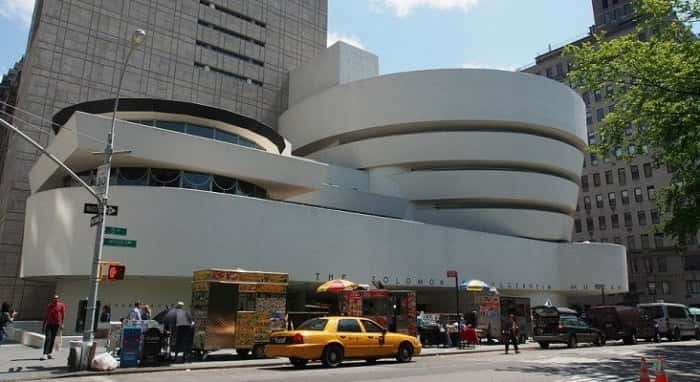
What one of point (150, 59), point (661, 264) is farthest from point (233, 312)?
point (661, 264)

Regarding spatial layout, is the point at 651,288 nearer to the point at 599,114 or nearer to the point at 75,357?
the point at 599,114

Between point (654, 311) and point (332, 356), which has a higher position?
point (654, 311)

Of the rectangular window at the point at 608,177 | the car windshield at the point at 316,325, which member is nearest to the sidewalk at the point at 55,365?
the car windshield at the point at 316,325

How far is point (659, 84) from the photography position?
18.9 m

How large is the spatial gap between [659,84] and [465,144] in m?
26.3

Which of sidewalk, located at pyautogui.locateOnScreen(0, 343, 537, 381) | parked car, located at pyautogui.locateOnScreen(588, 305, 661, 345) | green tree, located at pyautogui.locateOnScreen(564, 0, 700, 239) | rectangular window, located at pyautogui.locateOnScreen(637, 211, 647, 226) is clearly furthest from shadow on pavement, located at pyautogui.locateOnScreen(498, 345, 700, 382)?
rectangular window, located at pyautogui.locateOnScreen(637, 211, 647, 226)

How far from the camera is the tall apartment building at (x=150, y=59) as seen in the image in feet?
130

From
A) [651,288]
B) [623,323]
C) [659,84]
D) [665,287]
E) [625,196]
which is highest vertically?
[625,196]

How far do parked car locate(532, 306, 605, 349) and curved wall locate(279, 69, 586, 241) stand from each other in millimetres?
19572

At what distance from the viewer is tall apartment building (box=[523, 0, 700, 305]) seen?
220ft

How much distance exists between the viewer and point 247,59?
58938 mm

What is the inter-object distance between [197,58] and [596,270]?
150ft

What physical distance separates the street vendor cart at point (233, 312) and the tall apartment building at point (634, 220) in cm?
5728

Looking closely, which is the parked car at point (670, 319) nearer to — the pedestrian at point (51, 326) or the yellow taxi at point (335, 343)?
the yellow taxi at point (335, 343)
